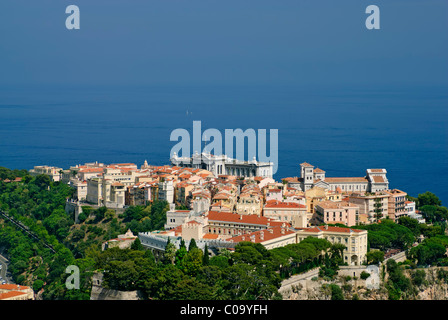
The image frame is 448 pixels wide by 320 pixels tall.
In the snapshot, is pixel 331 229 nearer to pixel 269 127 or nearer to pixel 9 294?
pixel 9 294

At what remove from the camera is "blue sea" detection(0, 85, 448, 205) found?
242ft

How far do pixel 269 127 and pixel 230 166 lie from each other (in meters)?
46.1

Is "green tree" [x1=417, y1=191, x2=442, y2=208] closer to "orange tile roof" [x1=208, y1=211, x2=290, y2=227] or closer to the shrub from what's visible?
"orange tile roof" [x1=208, y1=211, x2=290, y2=227]

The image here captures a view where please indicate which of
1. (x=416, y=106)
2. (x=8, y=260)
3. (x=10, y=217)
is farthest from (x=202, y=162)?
A: (x=416, y=106)

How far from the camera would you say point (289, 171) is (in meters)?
65.7

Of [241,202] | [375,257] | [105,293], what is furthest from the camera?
[241,202]

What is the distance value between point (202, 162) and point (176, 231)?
61.6 feet

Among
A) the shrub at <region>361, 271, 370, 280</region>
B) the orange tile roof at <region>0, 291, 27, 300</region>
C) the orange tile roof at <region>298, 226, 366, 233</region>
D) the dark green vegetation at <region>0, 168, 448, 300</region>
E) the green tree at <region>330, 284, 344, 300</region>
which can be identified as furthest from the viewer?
the orange tile roof at <region>298, 226, 366, 233</region>

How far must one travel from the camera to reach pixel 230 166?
52.9 meters

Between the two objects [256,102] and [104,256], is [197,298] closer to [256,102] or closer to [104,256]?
[104,256]

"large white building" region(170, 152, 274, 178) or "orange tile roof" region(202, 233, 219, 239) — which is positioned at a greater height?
"large white building" region(170, 152, 274, 178)

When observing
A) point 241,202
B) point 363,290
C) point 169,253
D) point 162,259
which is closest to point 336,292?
point 363,290

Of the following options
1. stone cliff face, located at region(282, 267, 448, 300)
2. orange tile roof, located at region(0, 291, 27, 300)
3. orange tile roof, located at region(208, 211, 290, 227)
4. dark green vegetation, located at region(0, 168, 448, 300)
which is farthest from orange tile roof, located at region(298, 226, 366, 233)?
orange tile roof, located at region(0, 291, 27, 300)

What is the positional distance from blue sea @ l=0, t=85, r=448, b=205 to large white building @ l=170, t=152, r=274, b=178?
844cm
